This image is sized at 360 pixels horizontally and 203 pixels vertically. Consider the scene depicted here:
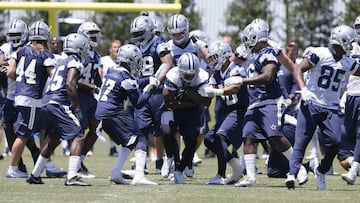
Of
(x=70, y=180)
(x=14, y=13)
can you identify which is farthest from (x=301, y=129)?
(x=14, y=13)

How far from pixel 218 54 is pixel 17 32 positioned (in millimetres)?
2714

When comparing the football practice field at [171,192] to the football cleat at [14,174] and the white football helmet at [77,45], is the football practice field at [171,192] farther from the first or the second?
the white football helmet at [77,45]

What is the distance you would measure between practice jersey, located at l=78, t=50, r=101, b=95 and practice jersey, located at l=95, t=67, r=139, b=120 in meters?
1.41

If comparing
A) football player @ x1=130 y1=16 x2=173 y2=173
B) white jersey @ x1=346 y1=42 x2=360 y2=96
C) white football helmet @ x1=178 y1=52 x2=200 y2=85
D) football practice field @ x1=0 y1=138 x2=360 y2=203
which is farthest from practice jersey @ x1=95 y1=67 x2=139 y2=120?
white jersey @ x1=346 y1=42 x2=360 y2=96

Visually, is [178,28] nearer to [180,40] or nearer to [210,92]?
[180,40]

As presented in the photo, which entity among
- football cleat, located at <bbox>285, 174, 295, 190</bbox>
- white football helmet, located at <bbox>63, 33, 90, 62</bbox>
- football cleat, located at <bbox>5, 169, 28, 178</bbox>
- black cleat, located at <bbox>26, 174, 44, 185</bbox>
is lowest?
football cleat, located at <bbox>5, 169, 28, 178</bbox>

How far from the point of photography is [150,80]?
12297 mm

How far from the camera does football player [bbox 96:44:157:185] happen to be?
37.9 feet

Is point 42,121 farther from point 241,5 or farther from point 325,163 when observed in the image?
point 241,5

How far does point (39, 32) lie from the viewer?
12164 millimetres

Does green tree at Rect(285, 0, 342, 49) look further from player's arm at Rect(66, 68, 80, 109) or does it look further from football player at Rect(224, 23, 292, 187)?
player's arm at Rect(66, 68, 80, 109)

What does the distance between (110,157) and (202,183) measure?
5.40 meters

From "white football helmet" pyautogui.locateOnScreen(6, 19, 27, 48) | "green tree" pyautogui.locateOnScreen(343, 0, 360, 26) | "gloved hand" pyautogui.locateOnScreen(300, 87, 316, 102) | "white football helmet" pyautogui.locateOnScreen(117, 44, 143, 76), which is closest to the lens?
"gloved hand" pyautogui.locateOnScreen(300, 87, 316, 102)

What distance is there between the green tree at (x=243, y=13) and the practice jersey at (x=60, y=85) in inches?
729
